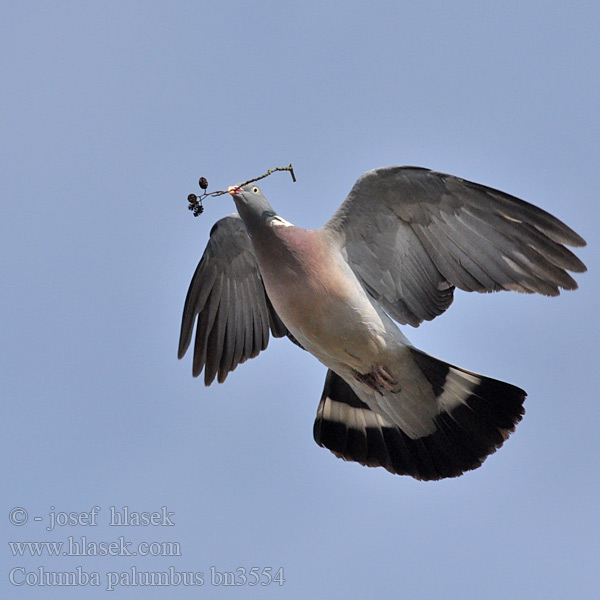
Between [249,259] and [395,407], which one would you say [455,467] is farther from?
[249,259]

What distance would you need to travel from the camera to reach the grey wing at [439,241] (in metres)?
7.93

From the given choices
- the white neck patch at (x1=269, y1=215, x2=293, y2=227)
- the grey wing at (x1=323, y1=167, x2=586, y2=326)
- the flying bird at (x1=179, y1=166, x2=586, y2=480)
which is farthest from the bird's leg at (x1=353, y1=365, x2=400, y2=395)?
the white neck patch at (x1=269, y1=215, x2=293, y2=227)

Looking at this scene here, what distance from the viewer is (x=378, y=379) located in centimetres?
871

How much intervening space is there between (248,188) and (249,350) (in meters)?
1.83

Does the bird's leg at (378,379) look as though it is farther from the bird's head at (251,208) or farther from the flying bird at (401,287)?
the bird's head at (251,208)

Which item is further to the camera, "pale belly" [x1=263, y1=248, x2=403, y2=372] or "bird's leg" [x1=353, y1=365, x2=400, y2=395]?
"bird's leg" [x1=353, y1=365, x2=400, y2=395]

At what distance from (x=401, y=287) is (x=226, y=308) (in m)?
2.00

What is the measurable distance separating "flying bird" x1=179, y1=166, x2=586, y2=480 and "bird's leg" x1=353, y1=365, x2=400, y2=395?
1cm

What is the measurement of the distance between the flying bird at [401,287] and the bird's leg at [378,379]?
0.04ft

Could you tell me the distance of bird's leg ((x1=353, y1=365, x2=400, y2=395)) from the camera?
868 cm

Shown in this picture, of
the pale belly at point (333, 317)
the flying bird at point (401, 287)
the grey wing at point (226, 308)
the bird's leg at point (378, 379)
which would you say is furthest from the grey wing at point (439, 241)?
the grey wing at point (226, 308)

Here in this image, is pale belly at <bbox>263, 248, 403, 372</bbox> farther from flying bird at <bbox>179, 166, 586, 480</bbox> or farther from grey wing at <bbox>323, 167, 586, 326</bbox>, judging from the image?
grey wing at <bbox>323, 167, 586, 326</bbox>

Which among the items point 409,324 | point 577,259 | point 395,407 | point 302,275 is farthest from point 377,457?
point 577,259

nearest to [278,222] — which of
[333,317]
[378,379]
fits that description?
[333,317]
